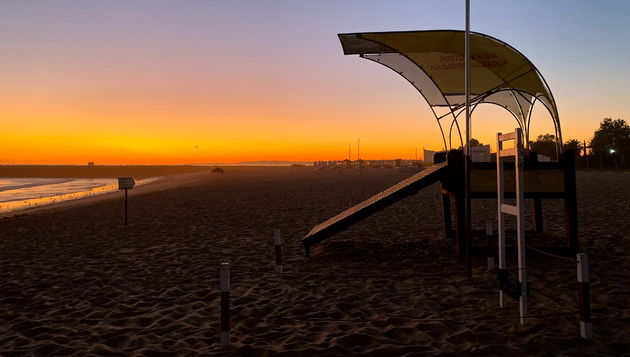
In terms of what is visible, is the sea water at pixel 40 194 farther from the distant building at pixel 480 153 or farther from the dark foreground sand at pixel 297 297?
the distant building at pixel 480 153

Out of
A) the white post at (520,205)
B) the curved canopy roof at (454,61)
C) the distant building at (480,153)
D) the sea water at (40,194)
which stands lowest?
the sea water at (40,194)

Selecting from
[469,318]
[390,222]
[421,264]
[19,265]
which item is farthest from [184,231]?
[469,318]

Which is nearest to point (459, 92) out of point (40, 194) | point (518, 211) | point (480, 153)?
point (480, 153)

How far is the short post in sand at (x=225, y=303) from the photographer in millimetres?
4531

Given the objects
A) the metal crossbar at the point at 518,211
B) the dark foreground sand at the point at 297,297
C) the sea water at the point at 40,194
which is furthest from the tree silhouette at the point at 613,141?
the sea water at the point at 40,194

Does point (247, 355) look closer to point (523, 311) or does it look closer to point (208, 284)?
point (208, 284)

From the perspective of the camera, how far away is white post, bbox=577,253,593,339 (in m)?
4.55

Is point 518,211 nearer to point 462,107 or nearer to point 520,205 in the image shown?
point 520,205

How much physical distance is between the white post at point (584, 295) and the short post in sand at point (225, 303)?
172 inches

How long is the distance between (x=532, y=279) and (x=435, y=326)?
3.38 meters

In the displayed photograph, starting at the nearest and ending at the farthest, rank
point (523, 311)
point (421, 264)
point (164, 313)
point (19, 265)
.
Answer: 1. point (523, 311)
2. point (164, 313)
3. point (421, 264)
4. point (19, 265)

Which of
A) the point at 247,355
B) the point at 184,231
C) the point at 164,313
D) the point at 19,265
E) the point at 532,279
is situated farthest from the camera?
the point at 184,231

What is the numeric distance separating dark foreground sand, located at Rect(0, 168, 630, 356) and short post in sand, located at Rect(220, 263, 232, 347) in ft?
0.54

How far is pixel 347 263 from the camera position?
8.95 meters
